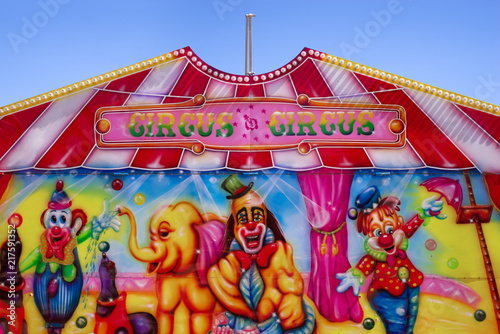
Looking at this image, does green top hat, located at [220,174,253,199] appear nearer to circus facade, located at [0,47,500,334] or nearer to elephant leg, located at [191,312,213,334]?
circus facade, located at [0,47,500,334]

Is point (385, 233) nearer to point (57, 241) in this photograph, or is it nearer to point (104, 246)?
point (104, 246)

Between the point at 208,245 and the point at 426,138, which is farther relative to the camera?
the point at 426,138

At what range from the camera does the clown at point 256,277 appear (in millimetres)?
5859

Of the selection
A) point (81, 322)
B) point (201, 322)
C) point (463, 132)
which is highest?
point (463, 132)

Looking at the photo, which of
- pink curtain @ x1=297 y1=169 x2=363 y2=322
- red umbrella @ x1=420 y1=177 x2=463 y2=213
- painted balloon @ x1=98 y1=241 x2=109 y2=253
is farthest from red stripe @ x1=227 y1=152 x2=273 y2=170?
red umbrella @ x1=420 y1=177 x2=463 y2=213

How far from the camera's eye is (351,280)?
5.92 m

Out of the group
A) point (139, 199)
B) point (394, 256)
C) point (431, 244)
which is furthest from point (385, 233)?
point (139, 199)

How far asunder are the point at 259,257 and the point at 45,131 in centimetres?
293

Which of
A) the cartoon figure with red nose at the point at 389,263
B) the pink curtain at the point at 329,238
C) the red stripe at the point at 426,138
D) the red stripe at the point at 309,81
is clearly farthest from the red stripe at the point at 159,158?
the red stripe at the point at 426,138

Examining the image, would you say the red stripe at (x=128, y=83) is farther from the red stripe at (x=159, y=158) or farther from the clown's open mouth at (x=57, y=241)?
the clown's open mouth at (x=57, y=241)

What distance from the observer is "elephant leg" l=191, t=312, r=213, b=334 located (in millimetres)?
5867

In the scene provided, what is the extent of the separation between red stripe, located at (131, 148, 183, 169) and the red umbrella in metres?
2.84

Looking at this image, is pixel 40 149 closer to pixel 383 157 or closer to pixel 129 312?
pixel 129 312

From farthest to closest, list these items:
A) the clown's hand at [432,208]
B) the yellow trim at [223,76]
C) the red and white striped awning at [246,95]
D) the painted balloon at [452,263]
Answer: the yellow trim at [223,76] < the red and white striped awning at [246,95] < the clown's hand at [432,208] < the painted balloon at [452,263]
